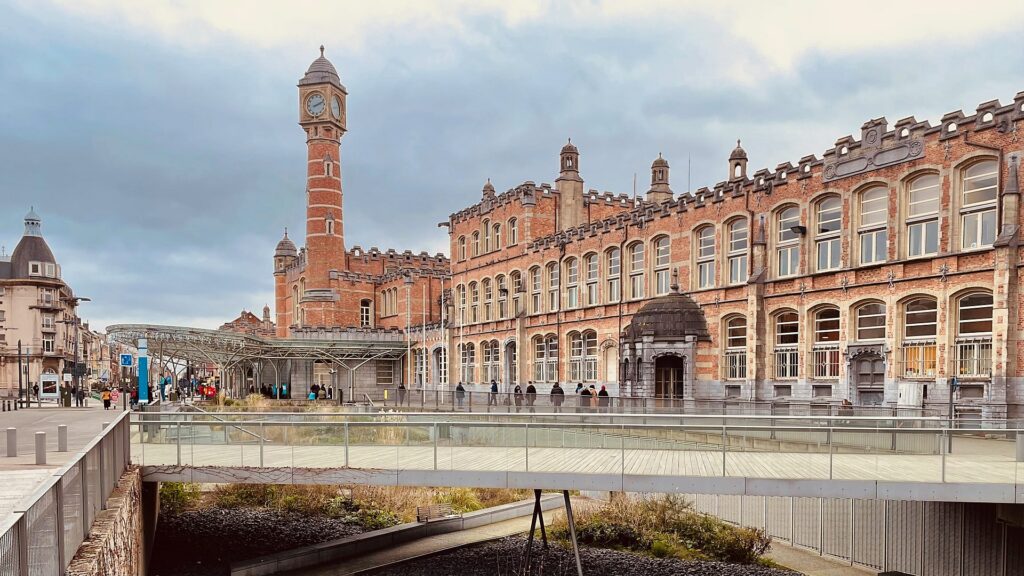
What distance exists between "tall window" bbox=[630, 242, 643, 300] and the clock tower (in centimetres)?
3213

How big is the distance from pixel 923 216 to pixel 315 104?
49230 mm

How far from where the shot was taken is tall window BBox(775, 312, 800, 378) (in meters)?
31.4

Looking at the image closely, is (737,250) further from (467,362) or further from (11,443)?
(11,443)

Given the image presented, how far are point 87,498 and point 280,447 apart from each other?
5802 mm

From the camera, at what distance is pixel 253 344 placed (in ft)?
171

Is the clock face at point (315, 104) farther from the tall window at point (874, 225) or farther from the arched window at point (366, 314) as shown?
the tall window at point (874, 225)

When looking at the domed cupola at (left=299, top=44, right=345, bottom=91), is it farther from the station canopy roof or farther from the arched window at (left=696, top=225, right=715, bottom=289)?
the arched window at (left=696, top=225, right=715, bottom=289)

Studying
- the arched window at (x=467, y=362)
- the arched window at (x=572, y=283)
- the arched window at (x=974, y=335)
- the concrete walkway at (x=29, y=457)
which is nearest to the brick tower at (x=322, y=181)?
the arched window at (x=467, y=362)

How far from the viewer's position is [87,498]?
10.0 meters

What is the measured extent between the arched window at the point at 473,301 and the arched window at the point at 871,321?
99.4 feet

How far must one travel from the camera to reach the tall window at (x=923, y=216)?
26.5m

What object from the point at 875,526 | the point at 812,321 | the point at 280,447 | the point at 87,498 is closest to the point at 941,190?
the point at 812,321

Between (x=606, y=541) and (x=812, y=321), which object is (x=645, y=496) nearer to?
(x=606, y=541)

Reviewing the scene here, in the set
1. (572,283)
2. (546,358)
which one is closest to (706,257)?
(572,283)
